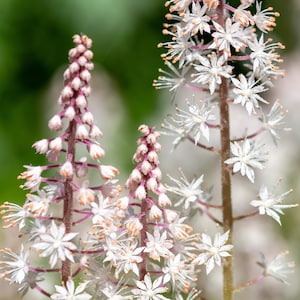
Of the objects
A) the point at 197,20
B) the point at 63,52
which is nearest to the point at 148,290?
the point at 197,20

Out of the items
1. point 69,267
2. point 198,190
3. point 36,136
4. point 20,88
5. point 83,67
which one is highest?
point 20,88

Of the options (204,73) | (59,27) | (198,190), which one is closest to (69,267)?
(198,190)

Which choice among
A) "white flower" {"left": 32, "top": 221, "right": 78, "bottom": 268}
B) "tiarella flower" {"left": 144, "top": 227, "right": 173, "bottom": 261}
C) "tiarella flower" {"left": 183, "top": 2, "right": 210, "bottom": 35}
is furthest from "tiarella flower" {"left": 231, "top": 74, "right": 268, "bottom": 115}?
"white flower" {"left": 32, "top": 221, "right": 78, "bottom": 268}

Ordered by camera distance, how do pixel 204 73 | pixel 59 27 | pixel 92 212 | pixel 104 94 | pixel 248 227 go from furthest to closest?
1. pixel 59 27
2. pixel 104 94
3. pixel 248 227
4. pixel 204 73
5. pixel 92 212

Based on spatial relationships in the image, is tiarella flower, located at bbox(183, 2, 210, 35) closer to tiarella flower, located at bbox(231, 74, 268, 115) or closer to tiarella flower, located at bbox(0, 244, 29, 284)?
tiarella flower, located at bbox(231, 74, 268, 115)

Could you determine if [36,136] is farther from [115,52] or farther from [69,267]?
[69,267]
